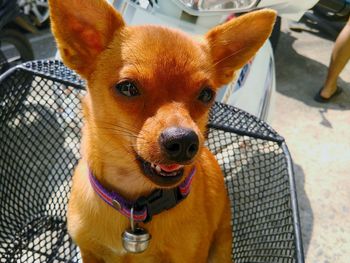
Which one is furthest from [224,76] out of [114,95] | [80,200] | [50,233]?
[50,233]

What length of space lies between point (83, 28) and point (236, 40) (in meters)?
0.52

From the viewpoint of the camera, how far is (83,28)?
1.38m

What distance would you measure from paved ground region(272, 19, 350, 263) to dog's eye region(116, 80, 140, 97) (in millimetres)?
1559

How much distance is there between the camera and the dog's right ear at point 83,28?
1.29 metres

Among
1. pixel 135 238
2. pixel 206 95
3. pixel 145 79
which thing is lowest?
pixel 135 238

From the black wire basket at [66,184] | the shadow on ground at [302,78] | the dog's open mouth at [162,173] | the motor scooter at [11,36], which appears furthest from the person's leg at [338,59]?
the dog's open mouth at [162,173]

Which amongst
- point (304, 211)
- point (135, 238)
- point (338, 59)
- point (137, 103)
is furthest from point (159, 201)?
point (338, 59)

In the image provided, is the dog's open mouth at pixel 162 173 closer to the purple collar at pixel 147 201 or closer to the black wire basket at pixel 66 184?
the purple collar at pixel 147 201

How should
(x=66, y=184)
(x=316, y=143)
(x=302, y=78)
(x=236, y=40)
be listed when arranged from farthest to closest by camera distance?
(x=302, y=78) → (x=316, y=143) → (x=66, y=184) → (x=236, y=40)

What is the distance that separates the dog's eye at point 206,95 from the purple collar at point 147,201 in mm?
273

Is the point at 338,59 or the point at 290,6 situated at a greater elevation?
the point at 290,6

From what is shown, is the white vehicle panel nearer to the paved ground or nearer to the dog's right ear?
the paved ground

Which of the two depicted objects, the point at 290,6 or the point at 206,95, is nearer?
the point at 206,95

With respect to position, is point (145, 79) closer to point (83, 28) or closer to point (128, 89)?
point (128, 89)
